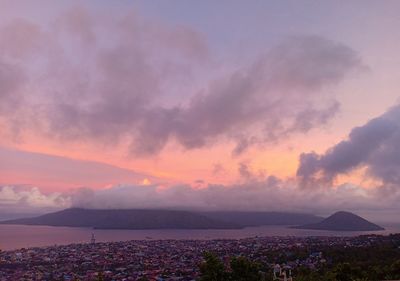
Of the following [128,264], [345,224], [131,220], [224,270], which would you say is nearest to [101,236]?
[131,220]

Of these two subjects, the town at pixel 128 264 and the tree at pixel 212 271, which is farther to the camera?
the town at pixel 128 264

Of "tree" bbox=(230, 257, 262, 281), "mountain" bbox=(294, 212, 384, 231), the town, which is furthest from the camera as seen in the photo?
"mountain" bbox=(294, 212, 384, 231)

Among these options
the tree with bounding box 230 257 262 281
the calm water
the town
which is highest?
the tree with bounding box 230 257 262 281

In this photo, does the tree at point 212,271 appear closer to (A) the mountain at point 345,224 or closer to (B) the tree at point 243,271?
(B) the tree at point 243,271

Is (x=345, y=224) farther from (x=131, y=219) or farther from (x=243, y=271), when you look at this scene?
(x=243, y=271)

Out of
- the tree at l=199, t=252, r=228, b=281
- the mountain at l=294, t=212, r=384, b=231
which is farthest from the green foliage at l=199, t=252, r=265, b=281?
the mountain at l=294, t=212, r=384, b=231

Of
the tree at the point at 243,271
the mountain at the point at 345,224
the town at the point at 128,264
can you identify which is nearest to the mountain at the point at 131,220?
the mountain at the point at 345,224

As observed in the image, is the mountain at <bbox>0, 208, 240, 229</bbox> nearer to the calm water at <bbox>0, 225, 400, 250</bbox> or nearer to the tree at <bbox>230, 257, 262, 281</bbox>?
the calm water at <bbox>0, 225, 400, 250</bbox>

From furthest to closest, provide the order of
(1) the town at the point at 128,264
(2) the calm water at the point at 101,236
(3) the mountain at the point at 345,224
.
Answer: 1. (3) the mountain at the point at 345,224
2. (2) the calm water at the point at 101,236
3. (1) the town at the point at 128,264

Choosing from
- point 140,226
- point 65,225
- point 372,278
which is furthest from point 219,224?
point 372,278
